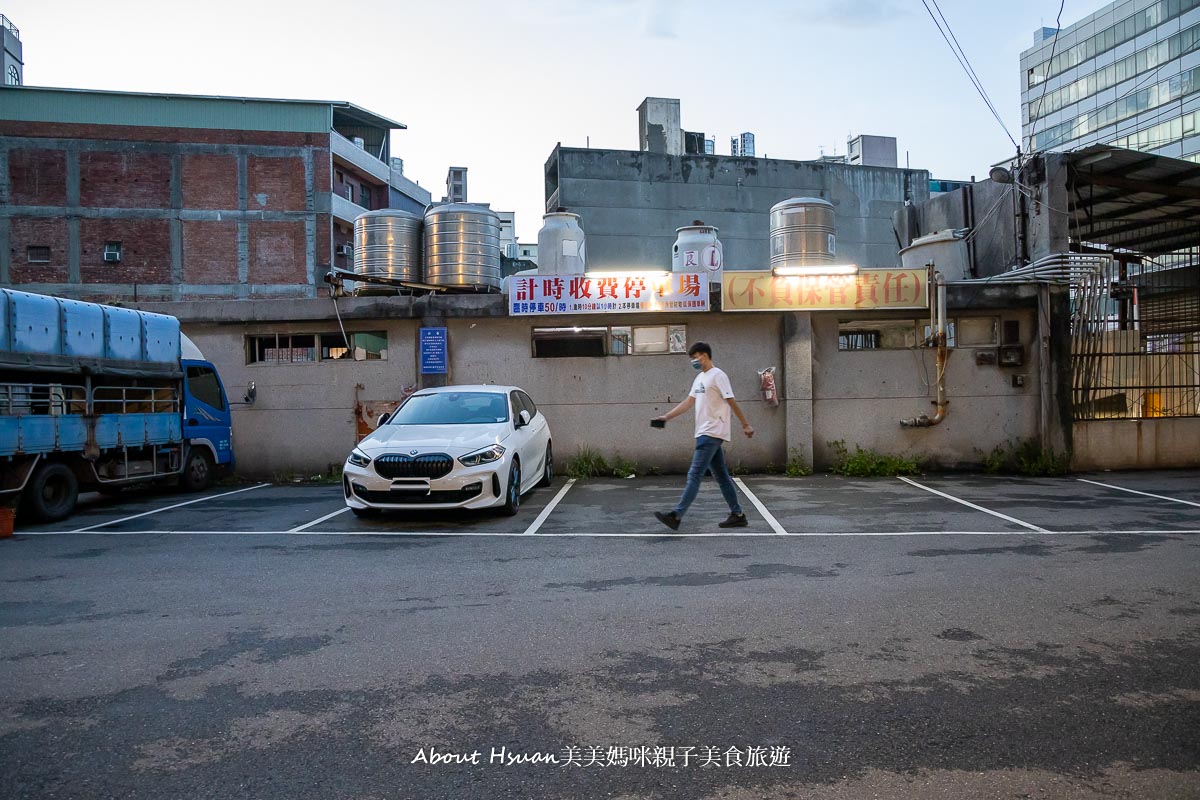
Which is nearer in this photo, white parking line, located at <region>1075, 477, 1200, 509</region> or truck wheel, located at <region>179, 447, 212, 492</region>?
white parking line, located at <region>1075, 477, 1200, 509</region>

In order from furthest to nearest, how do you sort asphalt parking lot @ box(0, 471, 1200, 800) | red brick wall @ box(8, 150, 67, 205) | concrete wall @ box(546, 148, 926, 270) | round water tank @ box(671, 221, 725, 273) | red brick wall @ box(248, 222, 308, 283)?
red brick wall @ box(248, 222, 308, 283) < red brick wall @ box(8, 150, 67, 205) < concrete wall @ box(546, 148, 926, 270) < round water tank @ box(671, 221, 725, 273) < asphalt parking lot @ box(0, 471, 1200, 800)

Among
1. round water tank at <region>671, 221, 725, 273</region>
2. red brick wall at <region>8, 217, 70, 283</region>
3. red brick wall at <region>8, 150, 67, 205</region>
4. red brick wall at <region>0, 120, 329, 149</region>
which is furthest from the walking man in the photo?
red brick wall at <region>8, 150, 67, 205</region>

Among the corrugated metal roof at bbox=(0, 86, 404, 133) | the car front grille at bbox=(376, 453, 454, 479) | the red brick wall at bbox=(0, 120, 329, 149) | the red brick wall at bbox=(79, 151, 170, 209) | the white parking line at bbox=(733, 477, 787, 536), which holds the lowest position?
the white parking line at bbox=(733, 477, 787, 536)

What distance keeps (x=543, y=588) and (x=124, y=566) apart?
12.8 feet

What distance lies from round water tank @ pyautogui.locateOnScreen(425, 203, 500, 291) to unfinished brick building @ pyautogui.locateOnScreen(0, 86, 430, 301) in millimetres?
25432

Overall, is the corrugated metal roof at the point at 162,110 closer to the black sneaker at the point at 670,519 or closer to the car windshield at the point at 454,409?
the car windshield at the point at 454,409

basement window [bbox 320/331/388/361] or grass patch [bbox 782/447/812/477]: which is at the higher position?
basement window [bbox 320/331/388/361]

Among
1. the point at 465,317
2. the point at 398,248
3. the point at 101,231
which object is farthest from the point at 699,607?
the point at 101,231

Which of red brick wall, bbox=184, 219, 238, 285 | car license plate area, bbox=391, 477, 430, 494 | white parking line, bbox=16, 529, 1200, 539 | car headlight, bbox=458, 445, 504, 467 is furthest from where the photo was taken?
red brick wall, bbox=184, 219, 238, 285

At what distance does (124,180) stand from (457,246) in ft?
101

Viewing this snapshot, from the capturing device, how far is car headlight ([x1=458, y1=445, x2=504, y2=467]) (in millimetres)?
8633

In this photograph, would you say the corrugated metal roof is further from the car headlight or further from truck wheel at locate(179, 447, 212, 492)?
the car headlight

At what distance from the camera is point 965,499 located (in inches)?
404

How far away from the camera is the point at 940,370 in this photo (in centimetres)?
1322
